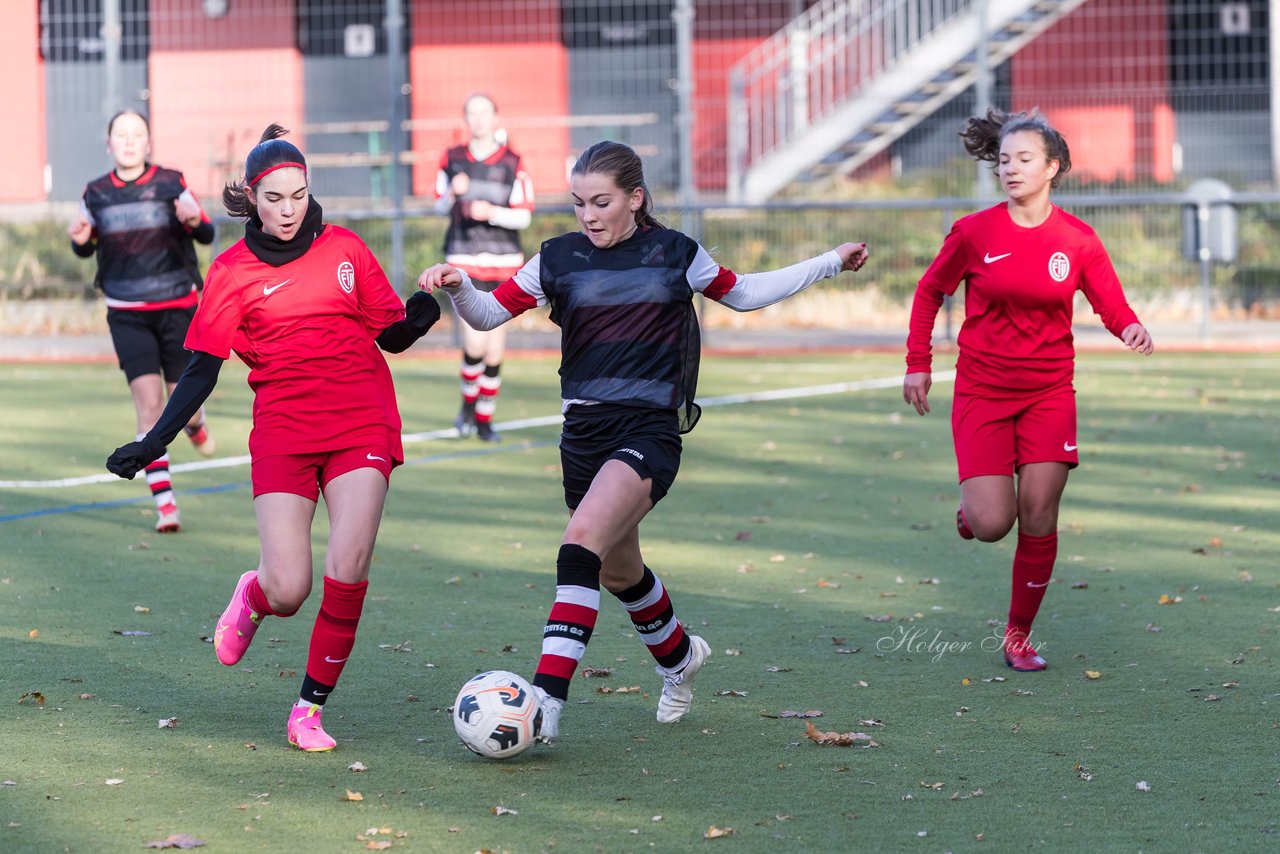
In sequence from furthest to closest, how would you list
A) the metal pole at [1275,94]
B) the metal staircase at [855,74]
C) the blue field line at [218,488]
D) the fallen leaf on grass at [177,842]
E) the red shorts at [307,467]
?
the metal staircase at [855,74]
the metal pole at [1275,94]
the blue field line at [218,488]
the red shorts at [307,467]
the fallen leaf on grass at [177,842]

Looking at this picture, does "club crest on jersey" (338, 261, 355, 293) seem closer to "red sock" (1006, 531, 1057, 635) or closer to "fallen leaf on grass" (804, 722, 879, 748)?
"fallen leaf on grass" (804, 722, 879, 748)

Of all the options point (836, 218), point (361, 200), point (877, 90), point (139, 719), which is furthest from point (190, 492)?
point (877, 90)

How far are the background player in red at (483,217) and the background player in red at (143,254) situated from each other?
10.9ft

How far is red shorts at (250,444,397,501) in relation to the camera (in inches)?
217

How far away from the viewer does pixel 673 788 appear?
5.08 meters

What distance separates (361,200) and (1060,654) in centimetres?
1727

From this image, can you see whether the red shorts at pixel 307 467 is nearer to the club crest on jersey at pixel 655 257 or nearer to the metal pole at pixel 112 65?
the club crest on jersey at pixel 655 257

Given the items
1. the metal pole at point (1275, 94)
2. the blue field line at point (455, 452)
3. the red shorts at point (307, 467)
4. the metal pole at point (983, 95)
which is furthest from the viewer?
the metal pole at point (1275, 94)

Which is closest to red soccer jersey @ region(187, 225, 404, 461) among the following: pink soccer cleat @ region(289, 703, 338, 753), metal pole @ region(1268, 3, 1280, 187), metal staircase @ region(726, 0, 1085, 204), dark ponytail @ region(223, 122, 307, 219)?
dark ponytail @ region(223, 122, 307, 219)

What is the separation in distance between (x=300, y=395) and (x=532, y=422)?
8245 millimetres

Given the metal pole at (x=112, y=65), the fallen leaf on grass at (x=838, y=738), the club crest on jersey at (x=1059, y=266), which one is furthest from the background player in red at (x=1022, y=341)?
the metal pole at (x=112, y=65)

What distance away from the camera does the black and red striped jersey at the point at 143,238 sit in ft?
31.0

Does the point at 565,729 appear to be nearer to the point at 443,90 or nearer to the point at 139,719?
the point at 139,719

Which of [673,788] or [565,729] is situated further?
[565,729]
